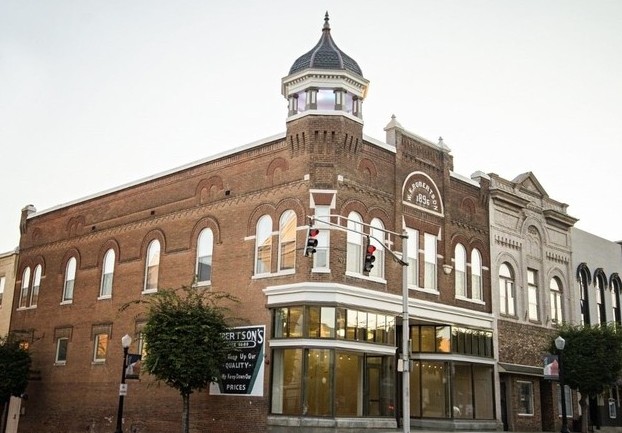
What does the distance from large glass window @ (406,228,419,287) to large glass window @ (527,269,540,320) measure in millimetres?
9402

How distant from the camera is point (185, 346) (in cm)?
2728

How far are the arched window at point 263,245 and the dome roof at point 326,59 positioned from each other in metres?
6.35

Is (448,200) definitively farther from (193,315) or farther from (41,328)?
(41,328)

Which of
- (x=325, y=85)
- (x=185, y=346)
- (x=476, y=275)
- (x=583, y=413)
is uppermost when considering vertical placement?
(x=325, y=85)

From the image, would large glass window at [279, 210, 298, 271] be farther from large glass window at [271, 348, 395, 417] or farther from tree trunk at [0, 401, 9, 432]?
tree trunk at [0, 401, 9, 432]

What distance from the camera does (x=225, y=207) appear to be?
106ft

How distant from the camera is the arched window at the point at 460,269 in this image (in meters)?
34.0

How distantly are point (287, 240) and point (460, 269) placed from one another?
9640mm

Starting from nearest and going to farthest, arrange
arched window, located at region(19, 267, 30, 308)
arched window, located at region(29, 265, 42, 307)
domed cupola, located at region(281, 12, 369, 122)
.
Answer: domed cupola, located at region(281, 12, 369, 122) < arched window, located at region(29, 265, 42, 307) < arched window, located at region(19, 267, 30, 308)

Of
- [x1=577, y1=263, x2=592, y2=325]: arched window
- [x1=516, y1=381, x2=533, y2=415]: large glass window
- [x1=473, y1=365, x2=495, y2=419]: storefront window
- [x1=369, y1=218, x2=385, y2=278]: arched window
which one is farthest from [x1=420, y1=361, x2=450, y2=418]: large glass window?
[x1=577, y1=263, x2=592, y2=325]: arched window

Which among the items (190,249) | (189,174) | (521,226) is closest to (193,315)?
(190,249)

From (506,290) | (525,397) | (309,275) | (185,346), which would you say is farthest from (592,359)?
(185,346)

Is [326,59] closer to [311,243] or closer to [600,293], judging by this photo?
[311,243]

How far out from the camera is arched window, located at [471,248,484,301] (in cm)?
3491
